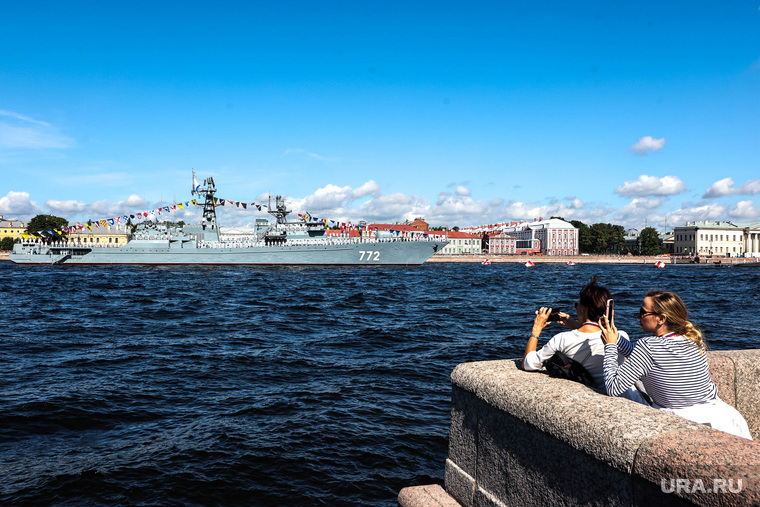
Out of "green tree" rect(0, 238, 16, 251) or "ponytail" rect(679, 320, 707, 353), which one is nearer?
"ponytail" rect(679, 320, 707, 353)

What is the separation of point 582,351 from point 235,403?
17.6 ft

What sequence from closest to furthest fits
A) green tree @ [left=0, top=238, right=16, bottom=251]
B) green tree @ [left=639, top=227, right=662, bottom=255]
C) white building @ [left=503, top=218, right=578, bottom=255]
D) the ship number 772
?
the ship number 772 → green tree @ [left=0, top=238, right=16, bottom=251] → green tree @ [left=639, top=227, right=662, bottom=255] → white building @ [left=503, top=218, right=578, bottom=255]

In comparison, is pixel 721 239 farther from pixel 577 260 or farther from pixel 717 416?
pixel 717 416

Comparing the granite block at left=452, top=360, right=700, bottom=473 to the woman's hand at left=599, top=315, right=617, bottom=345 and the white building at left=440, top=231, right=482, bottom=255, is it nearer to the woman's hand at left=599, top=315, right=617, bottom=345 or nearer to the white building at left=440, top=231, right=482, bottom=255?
the woman's hand at left=599, top=315, right=617, bottom=345

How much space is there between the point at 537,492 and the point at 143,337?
39.1ft

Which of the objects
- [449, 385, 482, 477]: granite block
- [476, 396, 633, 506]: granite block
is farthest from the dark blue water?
[476, 396, 633, 506]: granite block

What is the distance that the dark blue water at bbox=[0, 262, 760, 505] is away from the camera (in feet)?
15.6

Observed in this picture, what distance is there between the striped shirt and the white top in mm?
372

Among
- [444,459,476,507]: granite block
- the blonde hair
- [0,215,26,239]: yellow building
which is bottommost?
[444,459,476,507]: granite block

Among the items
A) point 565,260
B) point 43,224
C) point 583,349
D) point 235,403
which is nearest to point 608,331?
point 583,349

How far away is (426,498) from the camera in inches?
126

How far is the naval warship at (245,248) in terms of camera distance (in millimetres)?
58312

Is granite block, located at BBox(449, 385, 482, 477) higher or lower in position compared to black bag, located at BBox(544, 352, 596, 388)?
lower

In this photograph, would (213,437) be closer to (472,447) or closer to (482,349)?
(472,447)
